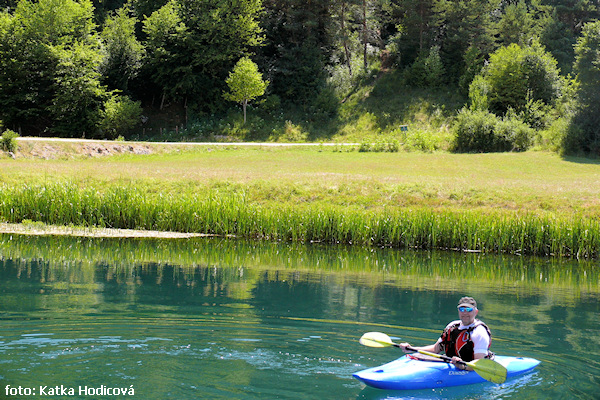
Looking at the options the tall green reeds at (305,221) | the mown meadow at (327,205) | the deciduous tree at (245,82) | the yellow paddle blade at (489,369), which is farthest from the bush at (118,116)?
the yellow paddle blade at (489,369)

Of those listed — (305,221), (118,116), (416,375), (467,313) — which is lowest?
(416,375)

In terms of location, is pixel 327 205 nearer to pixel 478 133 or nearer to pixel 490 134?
pixel 478 133

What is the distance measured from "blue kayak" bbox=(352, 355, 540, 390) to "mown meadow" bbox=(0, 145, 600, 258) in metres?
13.2

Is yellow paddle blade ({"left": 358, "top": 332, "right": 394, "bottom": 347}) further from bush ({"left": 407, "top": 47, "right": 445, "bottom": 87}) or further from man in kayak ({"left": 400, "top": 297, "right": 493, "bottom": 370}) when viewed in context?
bush ({"left": 407, "top": 47, "right": 445, "bottom": 87})

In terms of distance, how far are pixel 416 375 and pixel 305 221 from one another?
47.9 feet

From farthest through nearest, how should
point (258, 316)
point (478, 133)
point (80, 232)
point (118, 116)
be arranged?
point (118, 116), point (478, 133), point (80, 232), point (258, 316)

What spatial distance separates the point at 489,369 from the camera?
8.78 metres

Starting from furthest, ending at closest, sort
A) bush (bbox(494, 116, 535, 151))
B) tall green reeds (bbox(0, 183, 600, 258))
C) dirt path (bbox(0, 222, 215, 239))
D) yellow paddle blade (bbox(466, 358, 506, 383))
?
1. bush (bbox(494, 116, 535, 151))
2. dirt path (bbox(0, 222, 215, 239))
3. tall green reeds (bbox(0, 183, 600, 258))
4. yellow paddle blade (bbox(466, 358, 506, 383))

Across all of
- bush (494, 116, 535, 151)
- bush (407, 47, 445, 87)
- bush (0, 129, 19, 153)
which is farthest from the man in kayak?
bush (407, 47, 445, 87)

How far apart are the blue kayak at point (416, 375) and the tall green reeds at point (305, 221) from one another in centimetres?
1309

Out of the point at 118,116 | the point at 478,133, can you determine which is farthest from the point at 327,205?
the point at 118,116

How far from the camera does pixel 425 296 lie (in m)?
15.0

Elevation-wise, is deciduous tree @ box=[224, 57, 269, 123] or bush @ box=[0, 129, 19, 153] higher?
deciduous tree @ box=[224, 57, 269, 123]

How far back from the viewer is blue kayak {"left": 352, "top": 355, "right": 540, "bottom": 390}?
333 inches
